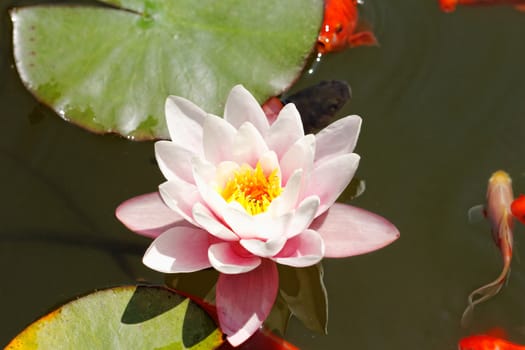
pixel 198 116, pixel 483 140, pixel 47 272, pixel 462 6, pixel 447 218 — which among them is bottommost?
pixel 47 272

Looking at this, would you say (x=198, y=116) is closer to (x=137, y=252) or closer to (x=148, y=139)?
(x=148, y=139)

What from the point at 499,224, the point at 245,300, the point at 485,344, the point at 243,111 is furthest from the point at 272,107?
the point at 485,344

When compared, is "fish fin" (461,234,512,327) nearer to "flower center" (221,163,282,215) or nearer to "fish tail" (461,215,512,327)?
"fish tail" (461,215,512,327)

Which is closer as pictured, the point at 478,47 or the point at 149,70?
the point at 149,70

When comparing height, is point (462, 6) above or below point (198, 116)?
above

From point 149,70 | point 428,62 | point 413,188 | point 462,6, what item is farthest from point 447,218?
point 149,70
